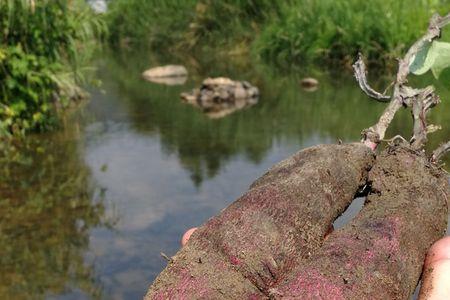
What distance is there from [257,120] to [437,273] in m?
6.87

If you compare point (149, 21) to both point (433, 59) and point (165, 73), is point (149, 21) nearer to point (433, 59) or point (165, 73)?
point (165, 73)

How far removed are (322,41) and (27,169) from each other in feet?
37.7

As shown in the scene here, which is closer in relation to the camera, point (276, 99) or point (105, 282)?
point (105, 282)

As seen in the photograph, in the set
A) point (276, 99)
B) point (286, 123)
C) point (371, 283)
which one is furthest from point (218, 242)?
point (276, 99)

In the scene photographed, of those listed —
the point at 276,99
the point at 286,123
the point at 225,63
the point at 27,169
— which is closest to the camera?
the point at 27,169

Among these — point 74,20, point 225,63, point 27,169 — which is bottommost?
point 225,63

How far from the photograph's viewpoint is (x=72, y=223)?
5156mm

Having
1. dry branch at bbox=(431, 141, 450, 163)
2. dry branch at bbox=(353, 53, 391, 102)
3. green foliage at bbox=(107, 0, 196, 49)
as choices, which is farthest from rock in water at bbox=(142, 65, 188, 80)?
dry branch at bbox=(431, 141, 450, 163)

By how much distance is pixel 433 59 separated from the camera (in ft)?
11.2

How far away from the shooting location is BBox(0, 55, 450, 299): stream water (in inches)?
172

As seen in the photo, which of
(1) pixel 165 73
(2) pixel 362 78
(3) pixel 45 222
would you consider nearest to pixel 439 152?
(2) pixel 362 78

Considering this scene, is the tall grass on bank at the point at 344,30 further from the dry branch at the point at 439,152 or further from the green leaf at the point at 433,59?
the dry branch at the point at 439,152

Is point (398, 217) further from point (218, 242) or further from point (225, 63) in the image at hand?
point (225, 63)

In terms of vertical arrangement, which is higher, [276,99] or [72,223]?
[72,223]
